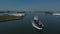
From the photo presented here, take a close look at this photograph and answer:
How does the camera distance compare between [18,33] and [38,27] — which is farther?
[38,27]

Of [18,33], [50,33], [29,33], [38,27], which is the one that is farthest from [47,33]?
[38,27]

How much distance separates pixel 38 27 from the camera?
2975cm

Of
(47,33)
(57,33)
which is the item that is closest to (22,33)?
(47,33)

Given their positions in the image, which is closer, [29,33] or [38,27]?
[29,33]

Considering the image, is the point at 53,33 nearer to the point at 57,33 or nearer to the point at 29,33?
the point at 57,33

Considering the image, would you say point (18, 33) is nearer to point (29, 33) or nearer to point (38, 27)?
point (29, 33)

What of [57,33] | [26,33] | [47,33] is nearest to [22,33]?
[26,33]

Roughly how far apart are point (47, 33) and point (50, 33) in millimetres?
490

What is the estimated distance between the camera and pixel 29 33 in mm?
23484

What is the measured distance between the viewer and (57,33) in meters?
23.1

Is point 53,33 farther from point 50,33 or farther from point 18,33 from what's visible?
point 18,33

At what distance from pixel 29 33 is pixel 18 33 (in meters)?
1.71

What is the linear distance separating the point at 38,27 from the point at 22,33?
6.93 meters

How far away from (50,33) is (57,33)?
1052 millimetres
